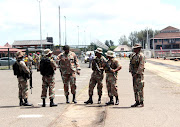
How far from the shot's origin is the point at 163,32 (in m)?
112

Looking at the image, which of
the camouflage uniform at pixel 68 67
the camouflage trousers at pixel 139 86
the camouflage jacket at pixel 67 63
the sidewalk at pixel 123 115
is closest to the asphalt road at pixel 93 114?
the sidewalk at pixel 123 115

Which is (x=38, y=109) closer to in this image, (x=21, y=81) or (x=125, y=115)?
(x=21, y=81)

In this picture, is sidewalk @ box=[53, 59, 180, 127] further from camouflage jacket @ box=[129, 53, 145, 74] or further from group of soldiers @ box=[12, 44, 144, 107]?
camouflage jacket @ box=[129, 53, 145, 74]

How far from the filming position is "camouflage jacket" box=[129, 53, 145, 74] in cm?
743

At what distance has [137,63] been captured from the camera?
24.7 ft

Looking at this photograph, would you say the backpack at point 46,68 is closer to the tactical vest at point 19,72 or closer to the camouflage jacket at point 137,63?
the tactical vest at point 19,72

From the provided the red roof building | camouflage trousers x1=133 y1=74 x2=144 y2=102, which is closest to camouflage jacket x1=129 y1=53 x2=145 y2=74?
camouflage trousers x1=133 y1=74 x2=144 y2=102

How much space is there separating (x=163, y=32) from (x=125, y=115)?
109884mm

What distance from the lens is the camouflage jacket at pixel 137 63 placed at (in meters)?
7.43

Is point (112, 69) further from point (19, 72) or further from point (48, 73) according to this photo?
point (19, 72)

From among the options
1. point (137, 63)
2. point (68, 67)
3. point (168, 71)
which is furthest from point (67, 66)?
point (168, 71)

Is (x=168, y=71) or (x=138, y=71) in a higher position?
(x=138, y=71)

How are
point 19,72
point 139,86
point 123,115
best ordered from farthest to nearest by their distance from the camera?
point 19,72
point 139,86
point 123,115

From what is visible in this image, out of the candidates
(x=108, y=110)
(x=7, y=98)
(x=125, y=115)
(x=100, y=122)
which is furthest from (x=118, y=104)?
(x=7, y=98)
